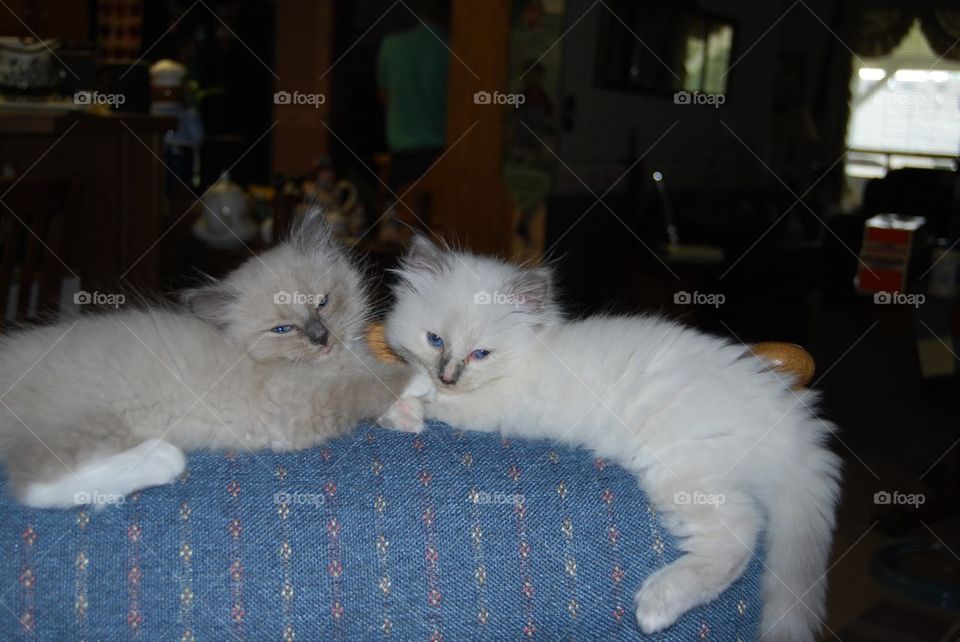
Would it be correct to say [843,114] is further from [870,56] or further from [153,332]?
[153,332]

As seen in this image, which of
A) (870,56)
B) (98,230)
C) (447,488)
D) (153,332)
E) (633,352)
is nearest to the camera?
(447,488)

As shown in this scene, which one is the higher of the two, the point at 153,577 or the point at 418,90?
the point at 418,90

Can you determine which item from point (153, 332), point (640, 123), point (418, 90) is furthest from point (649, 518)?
point (640, 123)

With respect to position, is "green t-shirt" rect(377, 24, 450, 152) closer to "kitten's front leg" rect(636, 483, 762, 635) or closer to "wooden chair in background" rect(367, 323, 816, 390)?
"wooden chair in background" rect(367, 323, 816, 390)

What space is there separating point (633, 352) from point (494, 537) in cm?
57

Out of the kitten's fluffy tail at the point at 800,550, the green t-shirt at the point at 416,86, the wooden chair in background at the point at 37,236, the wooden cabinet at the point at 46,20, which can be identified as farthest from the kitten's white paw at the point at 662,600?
the green t-shirt at the point at 416,86

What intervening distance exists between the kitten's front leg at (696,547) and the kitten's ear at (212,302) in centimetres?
87


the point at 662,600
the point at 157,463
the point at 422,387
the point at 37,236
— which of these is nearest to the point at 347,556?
the point at 157,463

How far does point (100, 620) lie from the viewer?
1107mm

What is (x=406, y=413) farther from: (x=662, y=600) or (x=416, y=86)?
(x=416, y=86)

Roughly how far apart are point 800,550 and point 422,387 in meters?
0.74

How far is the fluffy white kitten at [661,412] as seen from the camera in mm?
1325

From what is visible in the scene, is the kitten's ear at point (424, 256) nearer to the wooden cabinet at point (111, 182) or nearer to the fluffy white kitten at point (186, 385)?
the fluffy white kitten at point (186, 385)

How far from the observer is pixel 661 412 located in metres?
1.50
